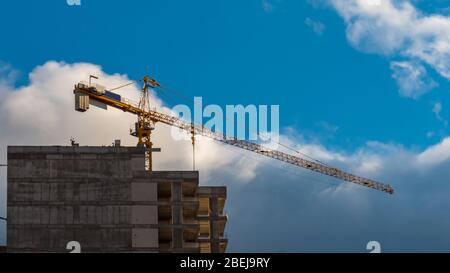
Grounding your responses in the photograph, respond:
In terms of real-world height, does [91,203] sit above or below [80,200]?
below

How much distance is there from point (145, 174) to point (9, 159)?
16772 mm

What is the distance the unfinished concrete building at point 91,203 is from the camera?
131 metres

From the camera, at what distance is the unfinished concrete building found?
429 ft

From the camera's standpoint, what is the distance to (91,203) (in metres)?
132

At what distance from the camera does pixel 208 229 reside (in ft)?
484
